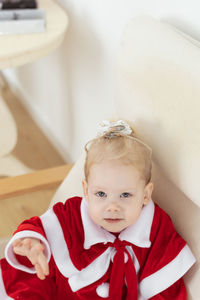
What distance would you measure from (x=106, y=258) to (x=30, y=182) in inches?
17.0

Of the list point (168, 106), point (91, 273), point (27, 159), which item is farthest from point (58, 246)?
point (27, 159)

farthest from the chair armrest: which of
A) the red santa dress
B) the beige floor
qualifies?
the beige floor

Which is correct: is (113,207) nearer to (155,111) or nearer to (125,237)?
(125,237)

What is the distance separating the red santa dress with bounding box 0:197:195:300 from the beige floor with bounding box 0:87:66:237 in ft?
2.92

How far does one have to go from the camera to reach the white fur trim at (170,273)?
1.13 metres

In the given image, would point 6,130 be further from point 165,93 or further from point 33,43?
point 165,93

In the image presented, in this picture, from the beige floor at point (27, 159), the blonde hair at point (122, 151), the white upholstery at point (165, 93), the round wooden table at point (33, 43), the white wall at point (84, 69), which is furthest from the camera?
the beige floor at point (27, 159)

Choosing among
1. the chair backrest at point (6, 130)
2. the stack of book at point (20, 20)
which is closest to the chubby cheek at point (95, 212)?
the stack of book at point (20, 20)

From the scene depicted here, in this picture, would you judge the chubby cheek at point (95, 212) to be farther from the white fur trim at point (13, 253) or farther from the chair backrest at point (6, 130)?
the chair backrest at point (6, 130)

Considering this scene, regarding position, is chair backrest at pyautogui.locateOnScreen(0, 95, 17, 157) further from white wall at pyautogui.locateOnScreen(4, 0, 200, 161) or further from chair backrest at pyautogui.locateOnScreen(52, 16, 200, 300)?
chair backrest at pyautogui.locateOnScreen(52, 16, 200, 300)

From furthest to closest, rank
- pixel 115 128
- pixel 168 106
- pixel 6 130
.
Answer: pixel 6 130 < pixel 115 128 < pixel 168 106

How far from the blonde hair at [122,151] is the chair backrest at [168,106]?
0.04 m

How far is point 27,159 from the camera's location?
266cm

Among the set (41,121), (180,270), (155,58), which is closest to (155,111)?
(155,58)
